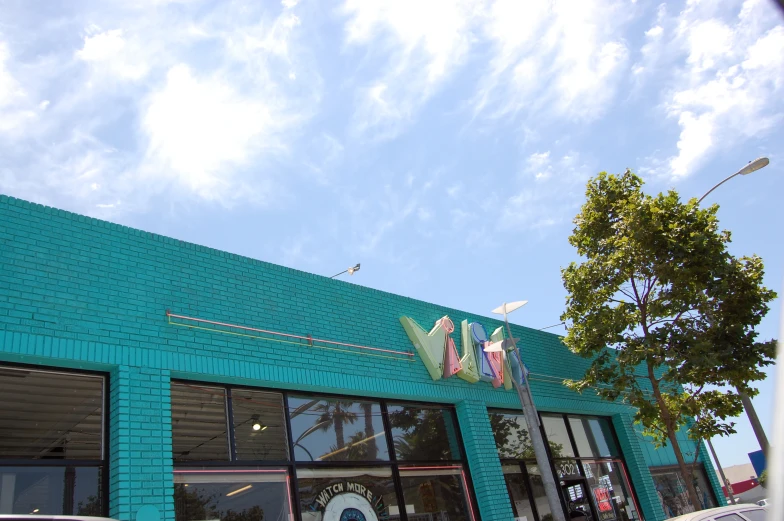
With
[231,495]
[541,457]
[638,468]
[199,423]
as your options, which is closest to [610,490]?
[638,468]

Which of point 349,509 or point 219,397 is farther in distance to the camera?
point 349,509

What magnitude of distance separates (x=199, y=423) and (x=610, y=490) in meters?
10.4

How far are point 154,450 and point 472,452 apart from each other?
5.95 meters

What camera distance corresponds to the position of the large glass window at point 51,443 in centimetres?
640

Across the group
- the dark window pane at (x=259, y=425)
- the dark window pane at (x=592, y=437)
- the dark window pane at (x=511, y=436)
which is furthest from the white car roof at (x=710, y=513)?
the dark window pane at (x=592, y=437)

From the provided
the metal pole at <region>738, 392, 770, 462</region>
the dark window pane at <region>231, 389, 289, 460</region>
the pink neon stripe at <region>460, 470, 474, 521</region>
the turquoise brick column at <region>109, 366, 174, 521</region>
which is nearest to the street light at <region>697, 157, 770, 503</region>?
the metal pole at <region>738, 392, 770, 462</region>

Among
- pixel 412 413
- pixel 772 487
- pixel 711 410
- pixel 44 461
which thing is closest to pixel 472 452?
pixel 412 413

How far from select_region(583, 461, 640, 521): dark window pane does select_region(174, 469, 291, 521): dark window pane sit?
8249mm

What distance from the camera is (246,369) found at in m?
8.52

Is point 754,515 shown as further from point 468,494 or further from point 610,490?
point 610,490

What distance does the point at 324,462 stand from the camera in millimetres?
9102

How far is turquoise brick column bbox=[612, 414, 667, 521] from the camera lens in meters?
14.6

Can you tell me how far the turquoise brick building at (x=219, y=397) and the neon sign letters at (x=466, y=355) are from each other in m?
0.22

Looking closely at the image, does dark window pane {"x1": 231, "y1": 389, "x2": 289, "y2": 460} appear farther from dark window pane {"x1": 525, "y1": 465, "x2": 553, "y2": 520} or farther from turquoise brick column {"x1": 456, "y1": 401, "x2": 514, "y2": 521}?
dark window pane {"x1": 525, "y1": 465, "x2": 553, "y2": 520}
